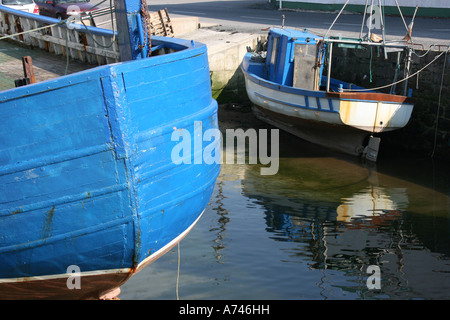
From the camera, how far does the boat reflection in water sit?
25.7 ft

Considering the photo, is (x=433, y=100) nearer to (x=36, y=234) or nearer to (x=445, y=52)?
(x=445, y=52)

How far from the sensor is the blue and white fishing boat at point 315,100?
40.7 feet

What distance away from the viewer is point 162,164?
5543 mm

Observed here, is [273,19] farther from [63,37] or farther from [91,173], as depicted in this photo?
[91,173]

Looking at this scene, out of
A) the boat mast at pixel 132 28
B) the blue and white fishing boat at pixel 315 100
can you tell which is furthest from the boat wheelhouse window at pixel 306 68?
the boat mast at pixel 132 28

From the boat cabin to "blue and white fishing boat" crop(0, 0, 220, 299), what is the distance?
8182 millimetres

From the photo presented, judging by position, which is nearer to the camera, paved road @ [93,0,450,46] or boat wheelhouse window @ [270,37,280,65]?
boat wheelhouse window @ [270,37,280,65]

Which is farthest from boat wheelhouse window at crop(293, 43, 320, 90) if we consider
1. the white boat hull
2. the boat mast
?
the boat mast

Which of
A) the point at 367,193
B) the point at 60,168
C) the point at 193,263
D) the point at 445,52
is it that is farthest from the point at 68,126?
the point at 445,52

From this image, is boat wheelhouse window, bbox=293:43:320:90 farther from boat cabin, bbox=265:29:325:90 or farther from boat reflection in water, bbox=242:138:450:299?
boat reflection in water, bbox=242:138:450:299

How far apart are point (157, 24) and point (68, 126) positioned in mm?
12026

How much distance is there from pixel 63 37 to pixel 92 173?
673 centimetres
